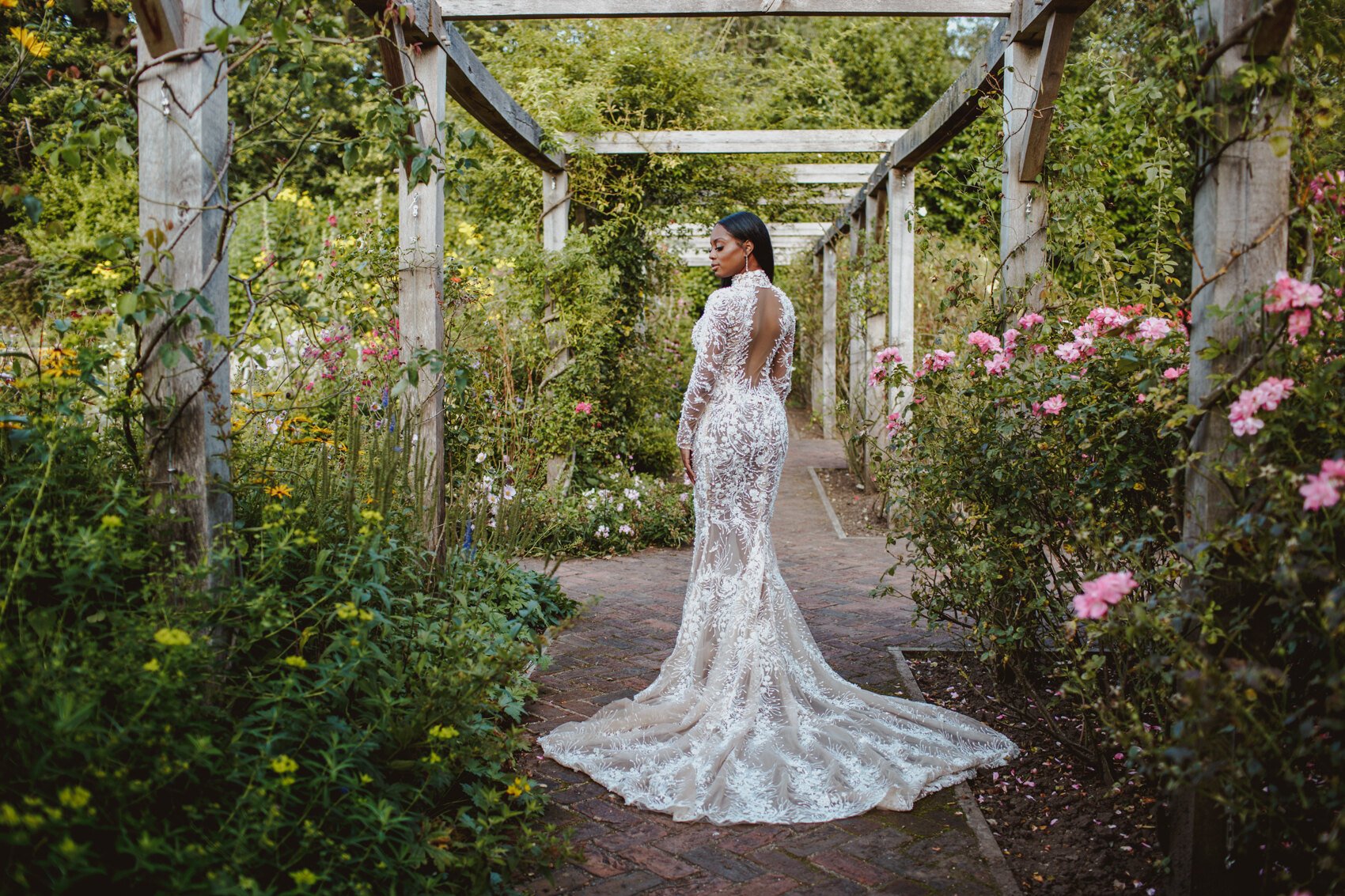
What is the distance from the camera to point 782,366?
409 centimetres

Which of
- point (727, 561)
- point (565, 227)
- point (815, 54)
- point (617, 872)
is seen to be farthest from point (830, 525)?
point (815, 54)

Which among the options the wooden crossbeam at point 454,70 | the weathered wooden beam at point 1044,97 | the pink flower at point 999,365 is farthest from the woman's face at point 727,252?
the weathered wooden beam at point 1044,97

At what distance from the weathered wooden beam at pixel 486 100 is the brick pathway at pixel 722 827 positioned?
2982 mm

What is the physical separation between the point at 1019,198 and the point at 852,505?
17.0 ft

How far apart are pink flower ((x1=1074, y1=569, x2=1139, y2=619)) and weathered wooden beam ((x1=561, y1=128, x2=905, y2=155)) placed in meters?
7.03

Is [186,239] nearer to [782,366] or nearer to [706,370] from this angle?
[706,370]

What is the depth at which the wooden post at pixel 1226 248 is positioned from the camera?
2.20 m

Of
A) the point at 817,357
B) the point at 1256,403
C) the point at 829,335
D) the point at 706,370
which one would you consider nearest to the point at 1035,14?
the point at 706,370

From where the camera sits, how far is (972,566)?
11.4 ft

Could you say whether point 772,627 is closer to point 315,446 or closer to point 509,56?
point 315,446

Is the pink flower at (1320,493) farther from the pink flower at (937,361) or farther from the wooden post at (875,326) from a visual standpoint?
the wooden post at (875,326)

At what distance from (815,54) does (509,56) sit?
30.7 feet

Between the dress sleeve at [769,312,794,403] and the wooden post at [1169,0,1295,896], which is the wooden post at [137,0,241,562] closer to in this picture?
the dress sleeve at [769,312,794,403]

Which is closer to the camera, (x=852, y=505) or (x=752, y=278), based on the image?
(x=752, y=278)
